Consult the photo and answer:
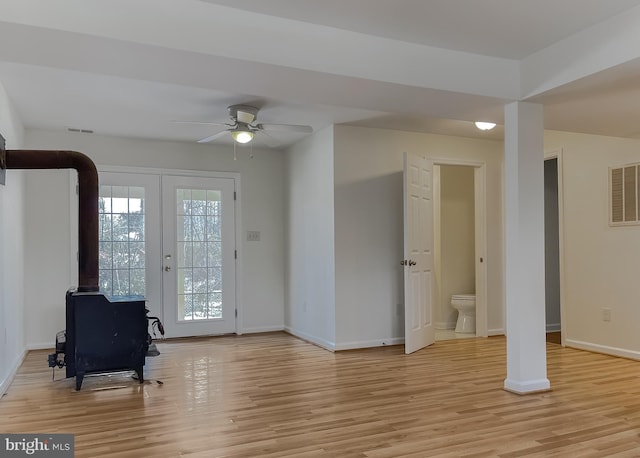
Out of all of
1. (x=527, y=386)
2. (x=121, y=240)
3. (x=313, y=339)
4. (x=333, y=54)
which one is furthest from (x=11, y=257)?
(x=527, y=386)

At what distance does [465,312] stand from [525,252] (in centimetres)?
280

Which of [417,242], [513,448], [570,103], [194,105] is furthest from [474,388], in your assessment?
[194,105]

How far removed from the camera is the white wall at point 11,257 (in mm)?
4008

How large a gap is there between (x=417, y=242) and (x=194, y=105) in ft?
8.71

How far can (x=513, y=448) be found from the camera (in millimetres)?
2840

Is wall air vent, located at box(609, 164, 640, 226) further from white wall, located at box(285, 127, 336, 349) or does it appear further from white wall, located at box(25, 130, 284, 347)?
white wall, located at box(25, 130, 284, 347)

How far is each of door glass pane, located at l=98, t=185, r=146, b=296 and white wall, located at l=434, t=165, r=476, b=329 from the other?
3845 millimetres

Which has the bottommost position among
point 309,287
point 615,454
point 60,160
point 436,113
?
point 615,454

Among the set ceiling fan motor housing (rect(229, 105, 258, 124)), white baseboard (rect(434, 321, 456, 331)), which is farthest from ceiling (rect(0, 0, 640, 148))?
white baseboard (rect(434, 321, 456, 331))

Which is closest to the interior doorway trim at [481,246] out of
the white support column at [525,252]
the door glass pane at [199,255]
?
the white support column at [525,252]

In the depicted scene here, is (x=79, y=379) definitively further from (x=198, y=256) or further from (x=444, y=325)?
(x=444, y=325)

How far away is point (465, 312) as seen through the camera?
6570mm

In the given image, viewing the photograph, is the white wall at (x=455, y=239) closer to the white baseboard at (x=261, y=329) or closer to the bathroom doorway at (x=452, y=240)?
the bathroom doorway at (x=452, y=240)

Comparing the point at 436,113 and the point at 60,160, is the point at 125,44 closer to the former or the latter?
the point at 60,160
